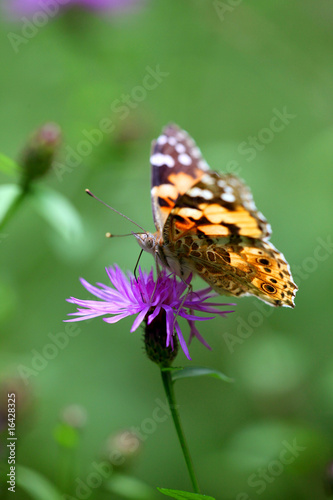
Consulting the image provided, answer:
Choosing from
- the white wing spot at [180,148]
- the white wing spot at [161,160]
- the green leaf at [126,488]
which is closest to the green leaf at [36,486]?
the green leaf at [126,488]

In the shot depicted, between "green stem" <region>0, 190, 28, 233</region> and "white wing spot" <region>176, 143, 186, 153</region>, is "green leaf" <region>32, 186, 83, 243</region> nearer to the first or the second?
"green stem" <region>0, 190, 28, 233</region>

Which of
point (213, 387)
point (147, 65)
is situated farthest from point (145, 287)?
point (147, 65)

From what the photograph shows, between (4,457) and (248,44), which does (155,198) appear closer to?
(4,457)

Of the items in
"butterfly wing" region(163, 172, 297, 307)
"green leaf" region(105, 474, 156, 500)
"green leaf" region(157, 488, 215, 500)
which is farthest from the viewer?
"green leaf" region(105, 474, 156, 500)

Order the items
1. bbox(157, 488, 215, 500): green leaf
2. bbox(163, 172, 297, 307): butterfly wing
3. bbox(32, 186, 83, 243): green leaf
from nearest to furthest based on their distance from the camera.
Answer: bbox(157, 488, 215, 500): green leaf
bbox(163, 172, 297, 307): butterfly wing
bbox(32, 186, 83, 243): green leaf

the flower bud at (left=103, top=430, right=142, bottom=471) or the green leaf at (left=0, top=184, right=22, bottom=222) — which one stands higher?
the green leaf at (left=0, top=184, right=22, bottom=222)

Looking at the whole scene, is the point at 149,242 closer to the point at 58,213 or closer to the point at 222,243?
the point at 222,243

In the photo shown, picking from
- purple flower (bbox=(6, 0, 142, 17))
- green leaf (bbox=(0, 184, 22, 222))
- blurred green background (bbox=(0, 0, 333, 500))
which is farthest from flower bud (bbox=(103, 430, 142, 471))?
purple flower (bbox=(6, 0, 142, 17))
